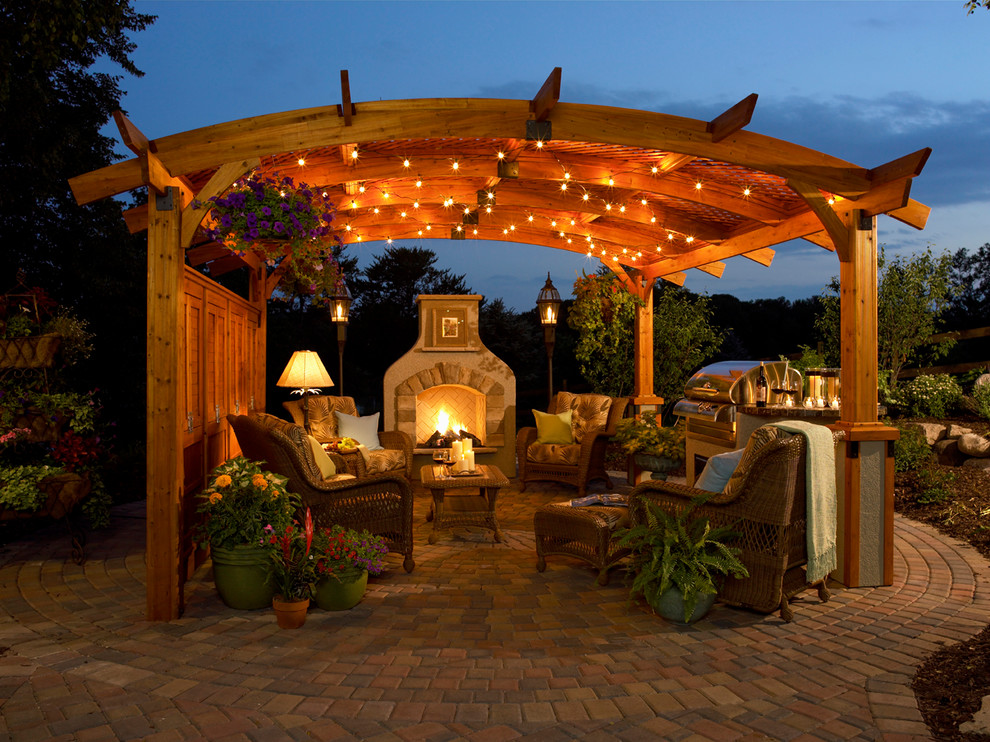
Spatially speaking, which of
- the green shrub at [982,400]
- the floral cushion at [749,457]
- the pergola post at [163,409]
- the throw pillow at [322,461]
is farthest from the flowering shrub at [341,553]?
the green shrub at [982,400]

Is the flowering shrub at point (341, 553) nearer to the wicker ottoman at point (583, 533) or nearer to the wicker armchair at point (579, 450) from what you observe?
the wicker ottoman at point (583, 533)

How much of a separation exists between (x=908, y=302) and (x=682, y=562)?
25.7 ft

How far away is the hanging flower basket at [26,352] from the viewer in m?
5.43

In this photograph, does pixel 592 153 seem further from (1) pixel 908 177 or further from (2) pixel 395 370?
(2) pixel 395 370

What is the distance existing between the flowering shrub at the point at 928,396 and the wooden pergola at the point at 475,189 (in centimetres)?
423

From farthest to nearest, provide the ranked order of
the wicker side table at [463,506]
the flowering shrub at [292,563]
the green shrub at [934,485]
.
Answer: the green shrub at [934,485], the wicker side table at [463,506], the flowering shrub at [292,563]

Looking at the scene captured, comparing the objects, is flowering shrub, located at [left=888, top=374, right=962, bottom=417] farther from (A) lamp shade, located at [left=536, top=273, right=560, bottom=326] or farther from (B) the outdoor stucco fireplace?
(B) the outdoor stucco fireplace

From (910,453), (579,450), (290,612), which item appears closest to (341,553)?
(290,612)

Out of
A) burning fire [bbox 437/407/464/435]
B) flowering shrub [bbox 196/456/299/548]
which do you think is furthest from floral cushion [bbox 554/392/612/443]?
flowering shrub [bbox 196/456/299/548]

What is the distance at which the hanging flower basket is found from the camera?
17.8ft

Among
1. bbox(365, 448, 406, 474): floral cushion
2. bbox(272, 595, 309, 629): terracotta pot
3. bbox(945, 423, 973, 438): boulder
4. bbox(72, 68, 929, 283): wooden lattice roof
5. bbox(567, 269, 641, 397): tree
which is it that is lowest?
bbox(272, 595, 309, 629): terracotta pot

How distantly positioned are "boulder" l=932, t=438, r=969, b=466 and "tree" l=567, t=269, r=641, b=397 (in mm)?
3945

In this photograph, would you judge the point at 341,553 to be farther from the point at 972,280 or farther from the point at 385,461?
the point at 972,280

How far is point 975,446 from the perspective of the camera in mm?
7691
